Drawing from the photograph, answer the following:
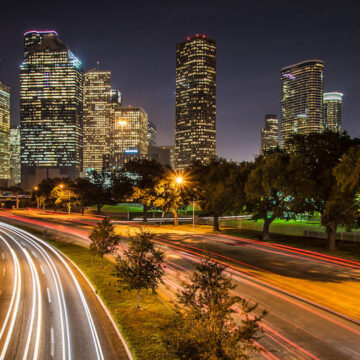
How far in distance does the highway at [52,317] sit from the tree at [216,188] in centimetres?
2451

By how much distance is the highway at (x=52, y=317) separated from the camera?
13.7 metres

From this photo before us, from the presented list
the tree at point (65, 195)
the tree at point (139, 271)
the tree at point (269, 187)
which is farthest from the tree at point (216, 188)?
the tree at point (65, 195)

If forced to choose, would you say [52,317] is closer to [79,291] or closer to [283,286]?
[79,291]

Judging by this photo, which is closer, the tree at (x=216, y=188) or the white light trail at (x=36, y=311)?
the white light trail at (x=36, y=311)

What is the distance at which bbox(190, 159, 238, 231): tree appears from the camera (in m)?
46.8

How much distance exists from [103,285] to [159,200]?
39.1 m

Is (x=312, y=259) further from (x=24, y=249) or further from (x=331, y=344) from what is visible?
(x=24, y=249)

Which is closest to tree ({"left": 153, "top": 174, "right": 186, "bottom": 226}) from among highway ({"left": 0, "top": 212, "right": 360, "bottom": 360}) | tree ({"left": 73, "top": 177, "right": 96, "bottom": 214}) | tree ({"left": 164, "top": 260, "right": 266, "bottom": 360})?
highway ({"left": 0, "top": 212, "right": 360, "bottom": 360})

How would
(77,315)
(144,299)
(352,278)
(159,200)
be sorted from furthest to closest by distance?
Answer: (159,200) → (352,278) → (144,299) → (77,315)

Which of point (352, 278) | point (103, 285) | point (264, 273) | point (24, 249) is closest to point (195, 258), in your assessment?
point (264, 273)

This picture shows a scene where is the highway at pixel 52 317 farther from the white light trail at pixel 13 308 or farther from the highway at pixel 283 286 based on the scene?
the highway at pixel 283 286

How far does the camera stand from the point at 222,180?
50.5 meters

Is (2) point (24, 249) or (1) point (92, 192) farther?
(1) point (92, 192)

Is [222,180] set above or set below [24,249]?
above
